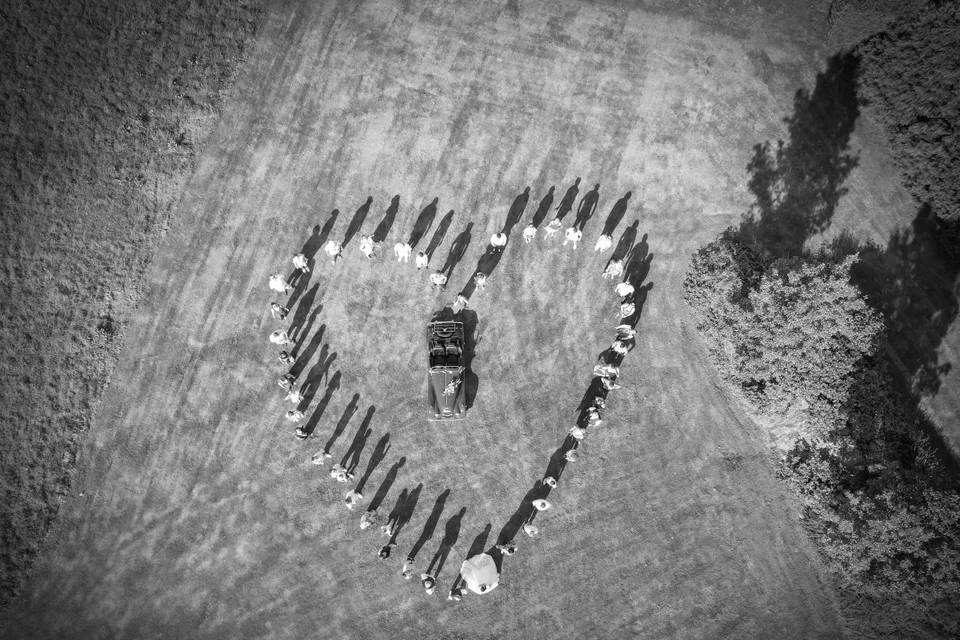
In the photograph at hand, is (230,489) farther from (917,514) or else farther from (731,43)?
(731,43)

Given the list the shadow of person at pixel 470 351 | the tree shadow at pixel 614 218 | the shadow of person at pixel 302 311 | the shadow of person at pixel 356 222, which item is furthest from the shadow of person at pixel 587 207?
the shadow of person at pixel 302 311

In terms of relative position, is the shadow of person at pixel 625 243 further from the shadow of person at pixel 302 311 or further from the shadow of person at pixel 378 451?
the shadow of person at pixel 302 311

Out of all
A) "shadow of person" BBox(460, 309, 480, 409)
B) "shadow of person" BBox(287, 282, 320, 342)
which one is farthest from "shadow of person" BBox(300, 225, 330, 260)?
"shadow of person" BBox(460, 309, 480, 409)

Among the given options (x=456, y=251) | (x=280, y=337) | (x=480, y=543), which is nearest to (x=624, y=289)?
(x=456, y=251)

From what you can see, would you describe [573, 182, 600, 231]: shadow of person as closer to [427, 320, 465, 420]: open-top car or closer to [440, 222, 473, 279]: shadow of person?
[440, 222, 473, 279]: shadow of person

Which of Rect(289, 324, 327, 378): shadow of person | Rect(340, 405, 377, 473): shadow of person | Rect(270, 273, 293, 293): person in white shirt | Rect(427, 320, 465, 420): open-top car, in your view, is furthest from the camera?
Rect(289, 324, 327, 378): shadow of person
